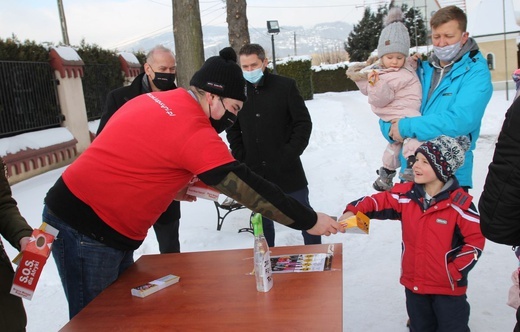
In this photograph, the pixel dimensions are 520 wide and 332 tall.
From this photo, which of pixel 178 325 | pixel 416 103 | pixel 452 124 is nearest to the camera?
pixel 178 325

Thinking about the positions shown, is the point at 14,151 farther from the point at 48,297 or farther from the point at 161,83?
the point at 161,83

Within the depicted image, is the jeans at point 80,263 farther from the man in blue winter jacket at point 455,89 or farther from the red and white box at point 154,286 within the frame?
the man in blue winter jacket at point 455,89

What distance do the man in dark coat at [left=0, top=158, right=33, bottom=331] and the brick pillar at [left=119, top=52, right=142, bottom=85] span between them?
1129 centimetres

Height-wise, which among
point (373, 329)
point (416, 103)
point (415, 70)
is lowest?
point (373, 329)

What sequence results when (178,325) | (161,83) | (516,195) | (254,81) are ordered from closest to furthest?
(516,195), (178,325), (161,83), (254,81)

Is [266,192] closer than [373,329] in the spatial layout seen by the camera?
Yes

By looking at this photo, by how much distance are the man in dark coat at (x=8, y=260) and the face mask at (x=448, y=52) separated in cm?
250

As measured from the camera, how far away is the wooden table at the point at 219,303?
1.73m

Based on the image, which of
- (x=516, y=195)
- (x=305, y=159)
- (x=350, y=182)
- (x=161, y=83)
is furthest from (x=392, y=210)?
(x=305, y=159)

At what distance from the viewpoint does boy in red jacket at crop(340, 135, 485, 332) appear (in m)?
2.47

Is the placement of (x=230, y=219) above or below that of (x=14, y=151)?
below

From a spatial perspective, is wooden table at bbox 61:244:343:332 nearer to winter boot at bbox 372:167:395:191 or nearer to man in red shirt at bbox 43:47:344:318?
man in red shirt at bbox 43:47:344:318

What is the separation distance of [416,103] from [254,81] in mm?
1298

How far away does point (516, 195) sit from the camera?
1.44m
